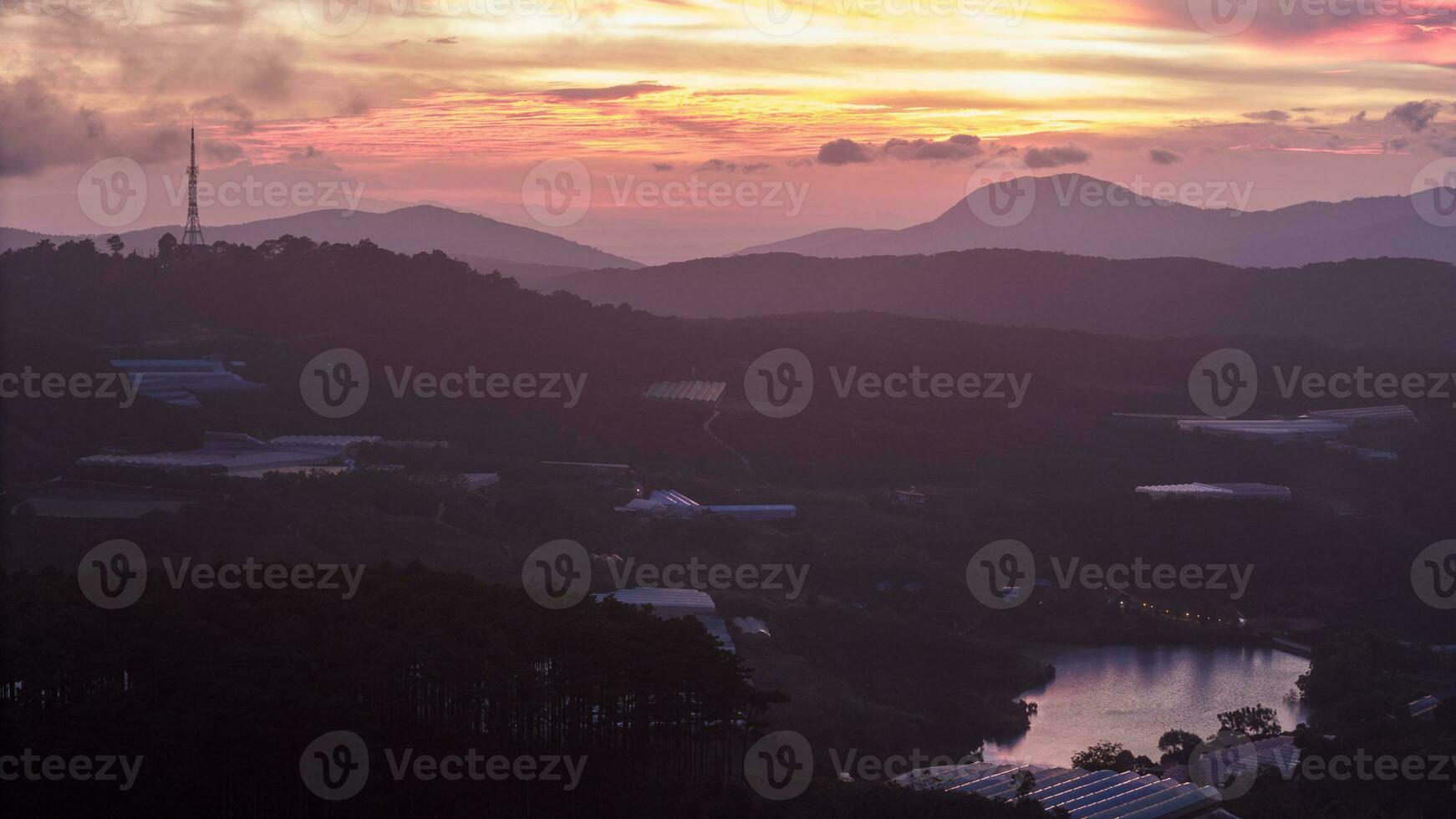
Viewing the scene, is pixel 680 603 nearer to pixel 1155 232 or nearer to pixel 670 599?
pixel 670 599

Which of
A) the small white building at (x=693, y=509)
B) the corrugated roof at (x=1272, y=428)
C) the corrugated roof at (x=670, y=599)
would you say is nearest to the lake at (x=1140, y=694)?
the corrugated roof at (x=670, y=599)

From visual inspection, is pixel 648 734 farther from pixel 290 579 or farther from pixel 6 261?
pixel 6 261

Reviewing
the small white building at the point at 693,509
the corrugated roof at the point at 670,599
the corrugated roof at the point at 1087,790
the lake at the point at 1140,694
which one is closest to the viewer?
the corrugated roof at the point at 1087,790

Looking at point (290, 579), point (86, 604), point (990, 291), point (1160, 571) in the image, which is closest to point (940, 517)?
point (1160, 571)

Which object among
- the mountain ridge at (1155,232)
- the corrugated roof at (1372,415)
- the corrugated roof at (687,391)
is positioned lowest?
the corrugated roof at (687,391)

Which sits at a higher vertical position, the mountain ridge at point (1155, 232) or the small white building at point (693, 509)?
the mountain ridge at point (1155, 232)

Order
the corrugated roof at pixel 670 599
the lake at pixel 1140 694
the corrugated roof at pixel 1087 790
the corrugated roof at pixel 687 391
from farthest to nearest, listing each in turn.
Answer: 1. the corrugated roof at pixel 687 391
2. the corrugated roof at pixel 670 599
3. the lake at pixel 1140 694
4. the corrugated roof at pixel 1087 790

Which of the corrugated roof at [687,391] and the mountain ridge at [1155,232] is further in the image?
the mountain ridge at [1155,232]

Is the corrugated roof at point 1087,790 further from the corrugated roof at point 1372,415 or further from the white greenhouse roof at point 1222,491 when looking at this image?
the corrugated roof at point 1372,415

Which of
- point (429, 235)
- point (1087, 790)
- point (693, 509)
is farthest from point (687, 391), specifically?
point (429, 235)
